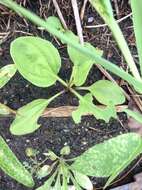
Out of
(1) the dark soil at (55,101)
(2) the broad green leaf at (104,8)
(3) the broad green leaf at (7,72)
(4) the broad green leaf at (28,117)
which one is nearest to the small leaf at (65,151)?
(1) the dark soil at (55,101)

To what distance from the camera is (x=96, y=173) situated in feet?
3.27

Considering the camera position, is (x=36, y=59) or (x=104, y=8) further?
(x=36, y=59)

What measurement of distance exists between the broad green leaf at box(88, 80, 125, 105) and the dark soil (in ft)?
0.20

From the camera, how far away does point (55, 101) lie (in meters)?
1.12

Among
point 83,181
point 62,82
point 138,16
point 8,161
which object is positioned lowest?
point 83,181

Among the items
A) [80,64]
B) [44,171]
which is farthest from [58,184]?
[80,64]

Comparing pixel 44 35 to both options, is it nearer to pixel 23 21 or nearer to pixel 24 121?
pixel 23 21

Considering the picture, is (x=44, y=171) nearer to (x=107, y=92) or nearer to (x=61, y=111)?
(x=61, y=111)

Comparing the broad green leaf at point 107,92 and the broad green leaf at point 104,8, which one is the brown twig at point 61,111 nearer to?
the broad green leaf at point 107,92

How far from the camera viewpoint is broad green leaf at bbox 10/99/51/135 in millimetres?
1035

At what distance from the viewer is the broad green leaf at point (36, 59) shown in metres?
1.00

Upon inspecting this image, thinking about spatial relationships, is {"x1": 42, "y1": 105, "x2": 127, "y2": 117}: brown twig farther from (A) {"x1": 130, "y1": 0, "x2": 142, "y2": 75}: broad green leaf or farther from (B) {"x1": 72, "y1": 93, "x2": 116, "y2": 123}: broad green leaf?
(A) {"x1": 130, "y1": 0, "x2": 142, "y2": 75}: broad green leaf

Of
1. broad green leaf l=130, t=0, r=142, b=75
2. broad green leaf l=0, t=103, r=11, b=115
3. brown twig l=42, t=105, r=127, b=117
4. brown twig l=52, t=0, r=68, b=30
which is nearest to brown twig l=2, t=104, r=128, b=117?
brown twig l=42, t=105, r=127, b=117

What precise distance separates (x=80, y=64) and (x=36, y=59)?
0.37 feet
